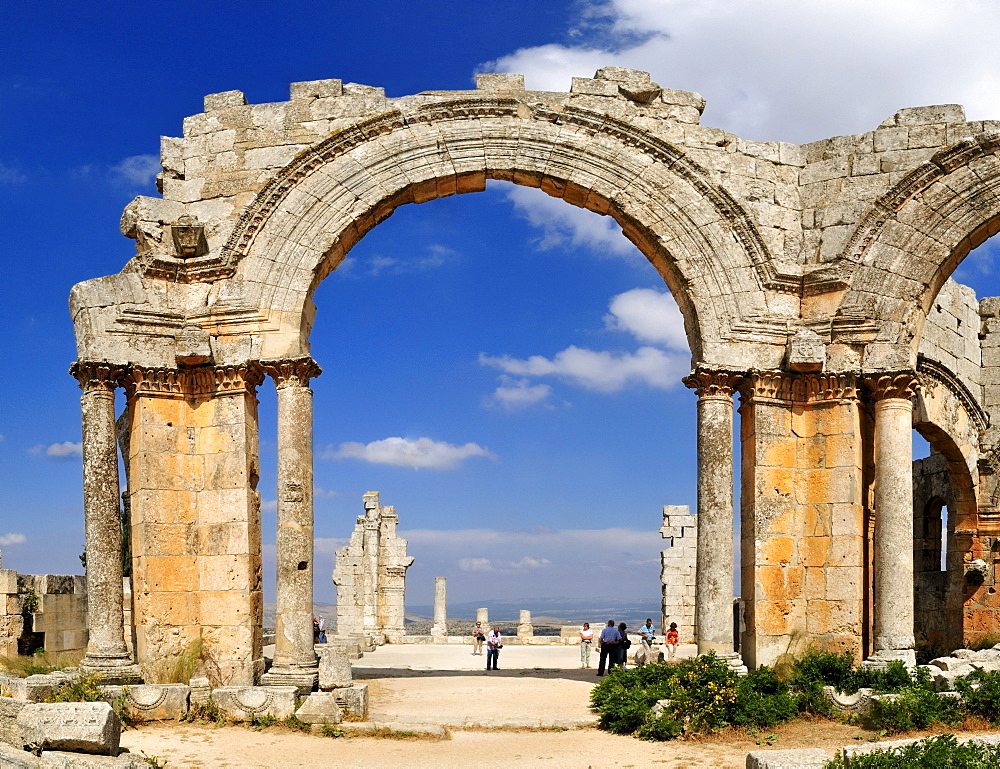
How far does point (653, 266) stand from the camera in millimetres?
15164

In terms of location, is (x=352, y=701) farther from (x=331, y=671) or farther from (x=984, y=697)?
(x=984, y=697)

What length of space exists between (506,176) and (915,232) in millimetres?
5302

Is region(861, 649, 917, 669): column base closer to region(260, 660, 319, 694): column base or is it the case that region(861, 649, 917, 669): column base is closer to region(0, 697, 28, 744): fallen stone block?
region(260, 660, 319, 694): column base

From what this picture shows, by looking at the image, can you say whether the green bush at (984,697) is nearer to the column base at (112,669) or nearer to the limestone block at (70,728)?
the limestone block at (70,728)

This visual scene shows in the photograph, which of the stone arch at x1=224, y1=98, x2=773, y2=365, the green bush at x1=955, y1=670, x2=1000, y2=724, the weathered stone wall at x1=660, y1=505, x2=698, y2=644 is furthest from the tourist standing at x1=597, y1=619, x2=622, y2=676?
the weathered stone wall at x1=660, y1=505, x2=698, y2=644

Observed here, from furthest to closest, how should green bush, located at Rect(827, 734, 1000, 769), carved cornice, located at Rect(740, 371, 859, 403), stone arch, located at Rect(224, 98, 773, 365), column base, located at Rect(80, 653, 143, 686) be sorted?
stone arch, located at Rect(224, 98, 773, 365)
carved cornice, located at Rect(740, 371, 859, 403)
column base, located at Rect(80, 653, 143, 686)
green bush, located at Rect(827, 734, 1000, 769)

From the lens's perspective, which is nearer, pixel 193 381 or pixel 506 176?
pixel 193 381

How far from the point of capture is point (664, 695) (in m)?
12.8

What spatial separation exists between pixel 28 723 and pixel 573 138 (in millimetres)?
9451

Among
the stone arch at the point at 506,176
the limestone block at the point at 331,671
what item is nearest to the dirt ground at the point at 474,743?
the limestone block at the point at 331,671

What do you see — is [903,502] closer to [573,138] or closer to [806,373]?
[806,373]

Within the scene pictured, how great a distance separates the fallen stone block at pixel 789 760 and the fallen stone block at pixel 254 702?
587 centimetres

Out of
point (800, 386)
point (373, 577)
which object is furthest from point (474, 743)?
point (373, 577)

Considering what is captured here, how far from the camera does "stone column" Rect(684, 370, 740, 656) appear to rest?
544 inches
